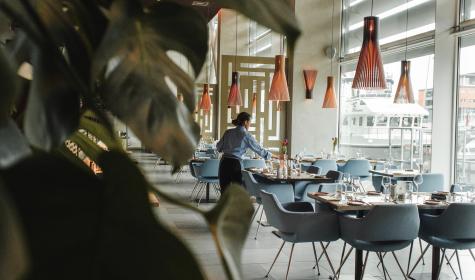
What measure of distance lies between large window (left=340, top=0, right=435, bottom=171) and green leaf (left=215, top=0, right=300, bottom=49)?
948cm

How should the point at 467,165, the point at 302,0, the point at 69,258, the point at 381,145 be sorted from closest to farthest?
the point at 69,258, the point at 467,165, the point at 381,145, the point at 302,0

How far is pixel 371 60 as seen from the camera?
5.36 metres

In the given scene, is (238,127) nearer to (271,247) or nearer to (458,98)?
(271,247)

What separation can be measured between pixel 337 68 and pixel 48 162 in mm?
13215

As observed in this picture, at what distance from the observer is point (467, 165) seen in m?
8.81

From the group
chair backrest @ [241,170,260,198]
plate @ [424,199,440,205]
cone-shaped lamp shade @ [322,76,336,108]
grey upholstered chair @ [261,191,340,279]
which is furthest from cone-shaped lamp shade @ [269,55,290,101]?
grey upholstered chair @ [261,191,340,279]

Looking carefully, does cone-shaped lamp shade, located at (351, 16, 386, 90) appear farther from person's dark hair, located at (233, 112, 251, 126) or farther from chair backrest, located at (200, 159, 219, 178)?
chair backrest, located at (200, 159, 219, 178)

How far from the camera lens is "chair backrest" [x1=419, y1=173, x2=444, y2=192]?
7.40 m

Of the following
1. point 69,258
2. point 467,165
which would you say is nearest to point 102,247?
point 69,258

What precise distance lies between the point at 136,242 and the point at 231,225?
0.44 feet

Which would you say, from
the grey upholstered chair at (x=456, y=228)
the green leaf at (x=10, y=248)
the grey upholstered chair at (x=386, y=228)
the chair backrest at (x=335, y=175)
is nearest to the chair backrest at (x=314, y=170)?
the chair backrest at (x=335, y=175)

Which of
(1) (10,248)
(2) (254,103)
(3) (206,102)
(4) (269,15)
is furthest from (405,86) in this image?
(1) (10,248)

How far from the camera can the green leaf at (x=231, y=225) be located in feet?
1.08

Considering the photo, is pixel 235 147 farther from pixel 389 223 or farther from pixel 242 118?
pixel 389 223
